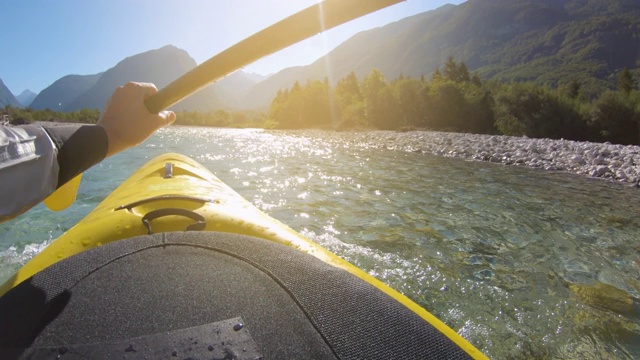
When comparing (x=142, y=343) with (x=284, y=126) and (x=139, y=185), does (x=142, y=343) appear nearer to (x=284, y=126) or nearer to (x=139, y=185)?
(x=139, y=185)

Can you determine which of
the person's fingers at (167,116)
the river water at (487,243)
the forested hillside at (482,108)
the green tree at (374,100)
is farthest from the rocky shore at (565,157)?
the green tree at (374,100)

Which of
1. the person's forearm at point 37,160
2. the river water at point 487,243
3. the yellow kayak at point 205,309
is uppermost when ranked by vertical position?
the person's forearm at point 37,160

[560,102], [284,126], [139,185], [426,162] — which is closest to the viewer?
[139,185]

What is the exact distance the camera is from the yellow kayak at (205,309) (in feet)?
2.60

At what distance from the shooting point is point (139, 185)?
9.65 feet

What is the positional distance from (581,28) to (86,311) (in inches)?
8818

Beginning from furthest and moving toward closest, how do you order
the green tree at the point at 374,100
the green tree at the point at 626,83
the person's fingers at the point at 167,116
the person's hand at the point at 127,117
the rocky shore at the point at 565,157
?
1. the green tree at the point at 374,100
2. the green tree at the point at 626,83
3. the rocky shore at the point at 565,157
4. the person's fingers at the point at 167,116
5. the person's hand at the point at 127,117

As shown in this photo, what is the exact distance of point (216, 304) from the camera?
35.8 inches

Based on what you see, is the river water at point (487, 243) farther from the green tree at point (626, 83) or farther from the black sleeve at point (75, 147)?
the green tree at point (626, 83)

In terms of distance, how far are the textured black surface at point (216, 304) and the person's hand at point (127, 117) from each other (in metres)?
0.69

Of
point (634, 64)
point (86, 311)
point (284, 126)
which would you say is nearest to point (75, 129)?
point (86, 311)

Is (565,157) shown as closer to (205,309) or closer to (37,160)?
(205,309)

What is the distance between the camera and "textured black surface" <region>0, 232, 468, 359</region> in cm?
83

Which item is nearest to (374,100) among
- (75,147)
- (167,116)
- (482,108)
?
(482,108)
